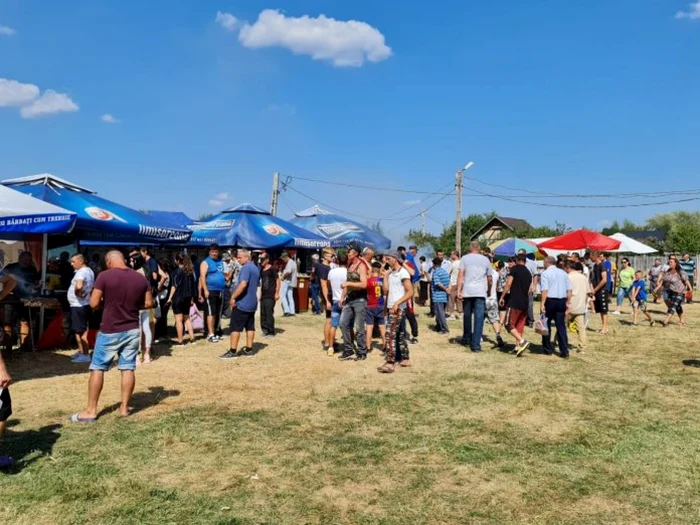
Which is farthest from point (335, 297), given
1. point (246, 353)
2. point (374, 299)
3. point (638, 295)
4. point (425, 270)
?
point (638, 295)

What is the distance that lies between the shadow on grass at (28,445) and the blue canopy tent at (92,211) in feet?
14.9

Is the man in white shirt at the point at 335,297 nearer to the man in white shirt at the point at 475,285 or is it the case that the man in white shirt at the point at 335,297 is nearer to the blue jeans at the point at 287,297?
the man in white shirt at the point at 475,285

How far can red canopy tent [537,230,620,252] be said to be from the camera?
721 inches

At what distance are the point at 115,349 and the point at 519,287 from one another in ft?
21.0

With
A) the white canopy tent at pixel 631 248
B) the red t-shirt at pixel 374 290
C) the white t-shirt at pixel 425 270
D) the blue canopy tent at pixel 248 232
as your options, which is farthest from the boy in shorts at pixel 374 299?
the white canopy tent at pixel 631 248

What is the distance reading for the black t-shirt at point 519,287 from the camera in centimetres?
897

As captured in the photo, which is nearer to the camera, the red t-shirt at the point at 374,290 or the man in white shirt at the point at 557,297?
the red t-shirt at the point at 374,290

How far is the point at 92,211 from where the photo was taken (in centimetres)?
896

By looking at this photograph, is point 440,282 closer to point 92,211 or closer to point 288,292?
point 288,292

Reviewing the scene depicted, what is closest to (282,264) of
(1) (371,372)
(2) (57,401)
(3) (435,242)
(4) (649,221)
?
(1) (371,372)

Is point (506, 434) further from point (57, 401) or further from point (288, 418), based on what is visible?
point (57, 401)

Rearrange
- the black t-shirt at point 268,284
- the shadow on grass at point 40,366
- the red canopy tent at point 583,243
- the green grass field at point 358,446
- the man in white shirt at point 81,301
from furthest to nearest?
the red canopy tent at point 583,243
the black t-shirt at point 268,284
the man in white shirt at point 81,301
the shadow on grass at point 40,366
the green grass field at point 358,446

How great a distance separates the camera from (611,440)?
192 inches

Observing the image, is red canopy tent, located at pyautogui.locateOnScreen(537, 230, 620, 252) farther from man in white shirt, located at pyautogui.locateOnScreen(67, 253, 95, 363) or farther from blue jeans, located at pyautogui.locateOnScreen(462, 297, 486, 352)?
man in white shirt, located at pyautogui.locateOnScreen(67, 253, 95, 363)
